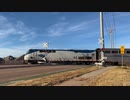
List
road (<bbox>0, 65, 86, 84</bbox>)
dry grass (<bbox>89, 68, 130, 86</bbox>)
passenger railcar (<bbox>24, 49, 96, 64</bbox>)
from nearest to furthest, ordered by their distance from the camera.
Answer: dry grass (<bbox>89, 68, 130, 86</bbox>) < road (<bbox>0, 65, 86, 84</bbox>) < passenger railcar (<bbox>24, 49, 96, 64</bbox>)

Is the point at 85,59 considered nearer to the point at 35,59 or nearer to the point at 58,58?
the point at 58,58

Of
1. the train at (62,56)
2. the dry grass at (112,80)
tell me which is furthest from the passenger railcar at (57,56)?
the dry grass at (112,80)

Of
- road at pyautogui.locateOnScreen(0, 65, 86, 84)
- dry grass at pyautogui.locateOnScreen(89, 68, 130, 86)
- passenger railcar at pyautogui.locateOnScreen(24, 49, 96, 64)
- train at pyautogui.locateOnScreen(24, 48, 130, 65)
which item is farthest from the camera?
passenger railcar at pyautogui.locateOnScreen(24, 49, 96, 64)

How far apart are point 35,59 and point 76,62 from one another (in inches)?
431

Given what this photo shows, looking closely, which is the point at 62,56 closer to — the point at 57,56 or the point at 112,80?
the point at 57,56

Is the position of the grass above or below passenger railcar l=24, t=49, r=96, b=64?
below

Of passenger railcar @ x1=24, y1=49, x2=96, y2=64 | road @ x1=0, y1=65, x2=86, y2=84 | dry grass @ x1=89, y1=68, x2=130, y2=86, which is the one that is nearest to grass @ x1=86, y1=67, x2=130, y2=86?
dry grass @ x1=89, y1=68, x2=130, y2=86

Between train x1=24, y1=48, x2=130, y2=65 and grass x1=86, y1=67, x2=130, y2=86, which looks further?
train x1=24, y1=48, x2=130, y2=65

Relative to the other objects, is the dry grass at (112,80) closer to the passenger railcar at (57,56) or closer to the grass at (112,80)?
the grass at (112,80)

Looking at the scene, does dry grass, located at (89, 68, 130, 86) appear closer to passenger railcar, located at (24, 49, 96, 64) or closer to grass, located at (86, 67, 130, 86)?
grass, located at (86, 67, 130, 86)
